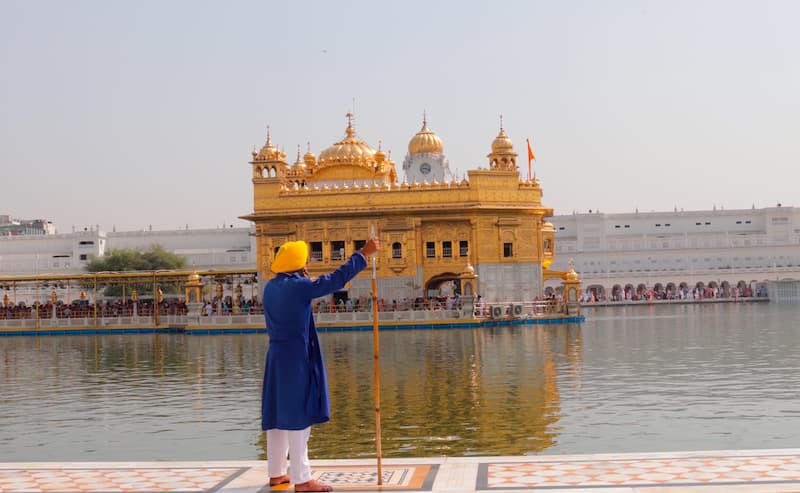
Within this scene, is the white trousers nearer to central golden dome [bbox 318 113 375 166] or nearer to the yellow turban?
the yellow turban

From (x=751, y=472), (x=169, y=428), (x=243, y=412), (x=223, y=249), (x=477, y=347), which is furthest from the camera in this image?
(x=223, y=249)

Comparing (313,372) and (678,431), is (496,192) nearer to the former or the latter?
(678,431)

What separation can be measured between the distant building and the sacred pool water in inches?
3886

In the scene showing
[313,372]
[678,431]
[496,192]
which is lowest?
[678,431]

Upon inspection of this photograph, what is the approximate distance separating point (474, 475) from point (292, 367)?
1749 mm

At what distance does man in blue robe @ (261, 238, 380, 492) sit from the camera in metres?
8.57

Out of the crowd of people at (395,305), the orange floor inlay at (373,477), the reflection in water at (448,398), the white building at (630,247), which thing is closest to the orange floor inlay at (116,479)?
the orange floor inlay at (373,477)

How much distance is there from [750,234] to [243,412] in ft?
317

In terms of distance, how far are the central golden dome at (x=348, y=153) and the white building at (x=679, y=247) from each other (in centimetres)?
4663

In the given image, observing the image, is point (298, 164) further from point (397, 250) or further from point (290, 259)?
point (290, 259)

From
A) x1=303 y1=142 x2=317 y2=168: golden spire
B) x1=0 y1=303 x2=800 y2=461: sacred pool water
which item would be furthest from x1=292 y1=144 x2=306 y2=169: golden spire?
x1=0 y1=303 x2=800 y2=461: sacred pool water

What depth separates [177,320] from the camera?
45.9 meters

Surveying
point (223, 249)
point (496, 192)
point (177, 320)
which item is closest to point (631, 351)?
point (496, 192)

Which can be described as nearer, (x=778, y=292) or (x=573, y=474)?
(x=573, y=474)
